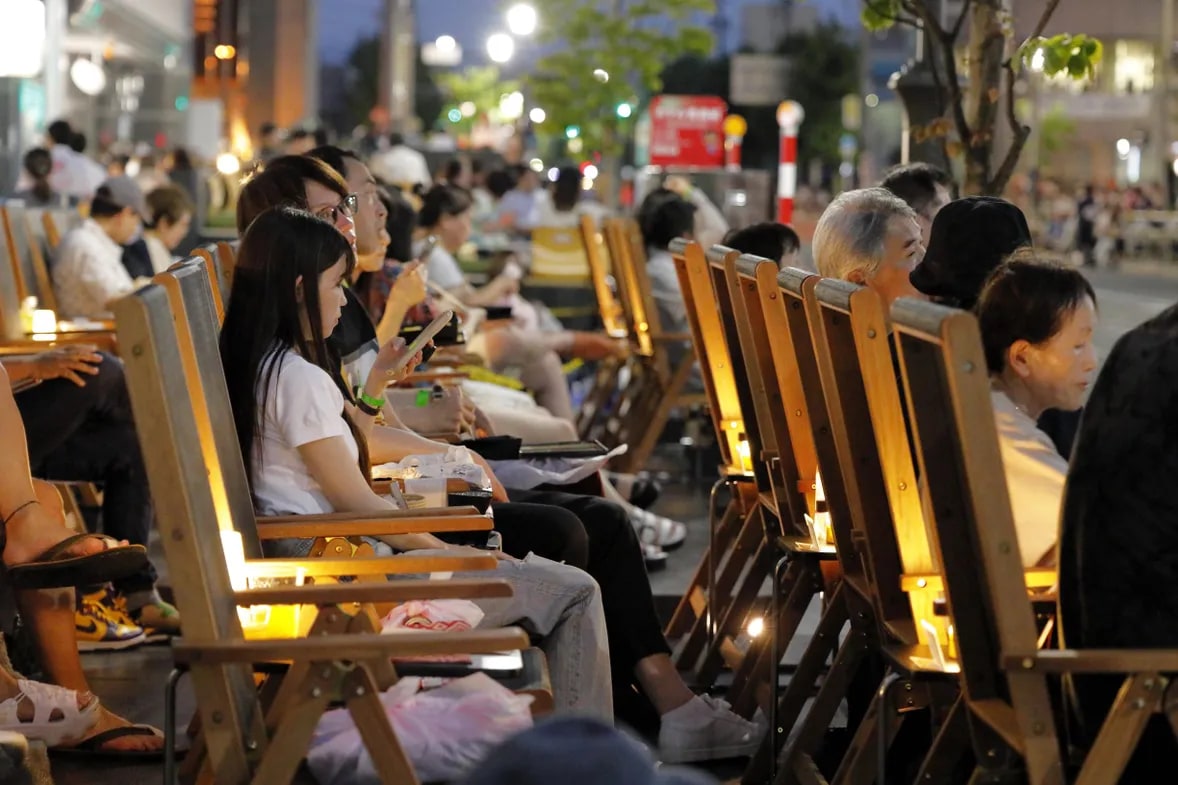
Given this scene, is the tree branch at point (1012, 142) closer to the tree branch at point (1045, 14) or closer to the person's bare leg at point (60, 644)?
the tree branch at point (1045, 14)

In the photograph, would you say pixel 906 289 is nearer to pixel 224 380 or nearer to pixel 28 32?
pixel 224 380

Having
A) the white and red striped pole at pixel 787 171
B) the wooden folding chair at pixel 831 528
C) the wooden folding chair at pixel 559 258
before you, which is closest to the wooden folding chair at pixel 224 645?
the wooden folding chair at pixel 831 528

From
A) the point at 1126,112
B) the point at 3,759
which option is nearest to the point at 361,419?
the point at 3,759

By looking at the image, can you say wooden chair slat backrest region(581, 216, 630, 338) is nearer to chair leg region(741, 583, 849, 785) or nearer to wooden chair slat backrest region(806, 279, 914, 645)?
chair leg region(741, 583, 849, 785)

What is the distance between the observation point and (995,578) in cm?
296

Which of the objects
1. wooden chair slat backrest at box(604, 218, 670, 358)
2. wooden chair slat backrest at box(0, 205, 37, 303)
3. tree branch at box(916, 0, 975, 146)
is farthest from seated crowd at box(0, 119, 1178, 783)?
wooden chair slat backrest at box(604, 218, 670, 358)

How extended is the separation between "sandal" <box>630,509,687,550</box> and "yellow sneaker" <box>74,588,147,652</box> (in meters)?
2.17

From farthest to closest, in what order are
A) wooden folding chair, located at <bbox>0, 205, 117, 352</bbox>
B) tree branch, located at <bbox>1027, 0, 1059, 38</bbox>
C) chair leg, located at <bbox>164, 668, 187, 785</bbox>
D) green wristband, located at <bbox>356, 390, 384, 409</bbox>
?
1. wooden folding chair, located at <bbox>0, 205, 117, 352</bbox>
2. tree branch, located at <bbox>1027, 0, 1059, 38</bbox>
3. green wristband, located at <bbox>356, 390, 384, 409</bbox>
4. chair leg, located at <bbox>164, 668, 187, 785</bbox>

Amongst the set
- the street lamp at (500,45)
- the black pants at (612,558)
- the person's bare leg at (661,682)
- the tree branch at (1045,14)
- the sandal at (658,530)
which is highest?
the street lamp at (500,45)

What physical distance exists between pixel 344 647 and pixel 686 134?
2016cm

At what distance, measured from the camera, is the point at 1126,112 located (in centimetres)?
6781

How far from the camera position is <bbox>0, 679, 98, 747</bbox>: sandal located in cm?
445

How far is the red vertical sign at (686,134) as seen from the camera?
74.1 ft

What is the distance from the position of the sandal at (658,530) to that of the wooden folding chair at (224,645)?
435 centimetres
